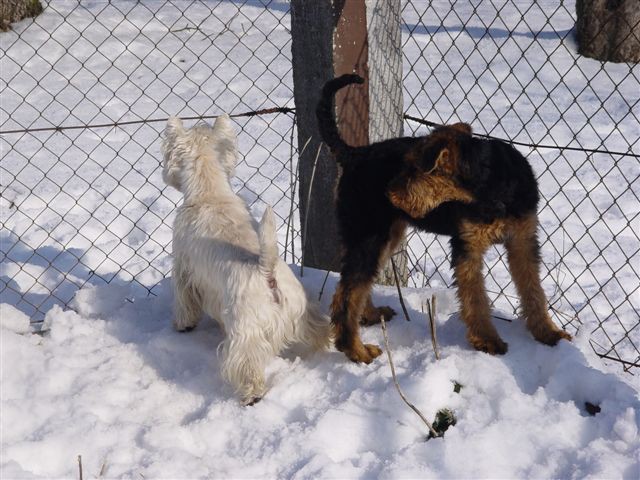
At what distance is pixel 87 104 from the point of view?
25.9 feet

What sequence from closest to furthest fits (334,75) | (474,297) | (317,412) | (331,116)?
1. (317,412)
2. (474,297)
3. (331,116)
4. (334,75)

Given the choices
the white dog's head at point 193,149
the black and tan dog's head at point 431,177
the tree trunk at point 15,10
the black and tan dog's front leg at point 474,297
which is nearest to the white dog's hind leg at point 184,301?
the white dog's head at point 193,149

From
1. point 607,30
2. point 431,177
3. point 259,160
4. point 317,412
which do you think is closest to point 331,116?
point 431,177

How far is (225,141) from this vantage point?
4.00 metres

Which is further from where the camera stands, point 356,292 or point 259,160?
point 259,160

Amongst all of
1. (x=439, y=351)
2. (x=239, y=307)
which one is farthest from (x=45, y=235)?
(x=439, y=351)

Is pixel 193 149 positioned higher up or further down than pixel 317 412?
higher up

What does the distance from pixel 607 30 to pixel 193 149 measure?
18.0 ft

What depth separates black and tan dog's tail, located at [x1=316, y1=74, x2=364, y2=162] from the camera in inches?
145

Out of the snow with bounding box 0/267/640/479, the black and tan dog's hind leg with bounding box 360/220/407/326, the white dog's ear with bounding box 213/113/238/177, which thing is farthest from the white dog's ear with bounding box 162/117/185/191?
the black and tan dog's hind leg with bounding box 360/220/407/326

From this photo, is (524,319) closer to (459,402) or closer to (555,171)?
(459,402)

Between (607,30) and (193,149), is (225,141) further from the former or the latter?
(607,30)

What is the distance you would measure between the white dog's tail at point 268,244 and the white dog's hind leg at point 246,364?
0.28 m

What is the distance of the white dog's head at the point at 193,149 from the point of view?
392 centimetres
